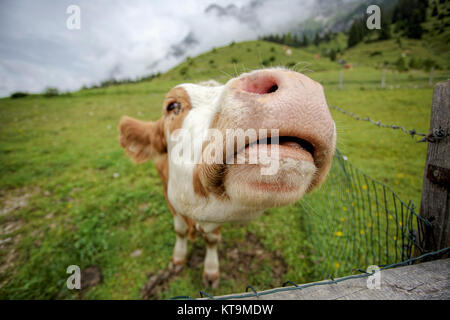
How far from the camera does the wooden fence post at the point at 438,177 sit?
4.22 feet

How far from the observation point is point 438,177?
1.33m

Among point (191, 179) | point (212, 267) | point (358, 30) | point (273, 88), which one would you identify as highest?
point (358, 30)

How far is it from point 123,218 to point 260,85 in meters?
4.10

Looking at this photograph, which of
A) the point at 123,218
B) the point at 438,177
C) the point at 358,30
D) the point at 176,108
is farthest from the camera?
the point at 358,30

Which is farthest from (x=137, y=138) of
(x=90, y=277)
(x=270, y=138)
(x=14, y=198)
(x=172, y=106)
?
(x=14, y=198)

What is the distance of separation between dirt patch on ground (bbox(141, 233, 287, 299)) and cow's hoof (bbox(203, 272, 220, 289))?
143 millimetres

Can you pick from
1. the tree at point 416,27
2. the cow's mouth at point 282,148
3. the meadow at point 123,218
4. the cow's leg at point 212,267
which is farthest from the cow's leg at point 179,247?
the tree at point 416,27

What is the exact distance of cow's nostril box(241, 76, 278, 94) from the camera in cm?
104

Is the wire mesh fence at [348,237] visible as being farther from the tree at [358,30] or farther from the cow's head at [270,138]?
the tree at [358,30]

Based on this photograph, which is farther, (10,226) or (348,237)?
(10,226)

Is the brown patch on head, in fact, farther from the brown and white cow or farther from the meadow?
the brown and white cow

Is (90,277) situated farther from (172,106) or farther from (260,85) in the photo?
(260,85)

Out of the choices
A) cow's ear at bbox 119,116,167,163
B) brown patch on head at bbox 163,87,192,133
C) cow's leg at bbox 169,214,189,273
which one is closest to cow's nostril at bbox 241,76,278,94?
brown patch on head at bbox 163,87,192,133

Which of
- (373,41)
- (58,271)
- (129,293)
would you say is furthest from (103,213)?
(373,41)
